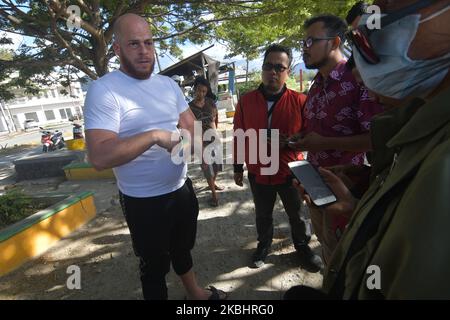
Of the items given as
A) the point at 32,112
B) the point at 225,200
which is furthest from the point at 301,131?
the point at 32,112

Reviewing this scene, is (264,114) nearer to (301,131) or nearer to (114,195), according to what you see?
(301,131)

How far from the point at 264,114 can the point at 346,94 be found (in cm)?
86

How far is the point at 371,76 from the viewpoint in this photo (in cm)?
105

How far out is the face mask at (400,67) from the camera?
82 centimetres

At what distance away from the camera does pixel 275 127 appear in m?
2.78

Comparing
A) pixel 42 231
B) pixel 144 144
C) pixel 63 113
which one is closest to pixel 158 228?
pixel 144 144

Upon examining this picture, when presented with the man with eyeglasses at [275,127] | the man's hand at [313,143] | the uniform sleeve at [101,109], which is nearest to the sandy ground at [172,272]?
the man with eyeglasses at [275,127]

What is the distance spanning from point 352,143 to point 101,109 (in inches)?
64.2

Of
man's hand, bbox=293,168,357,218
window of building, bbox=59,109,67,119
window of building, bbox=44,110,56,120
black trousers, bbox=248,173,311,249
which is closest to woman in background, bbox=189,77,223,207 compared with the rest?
black trousers, bbox=248,173,311,249

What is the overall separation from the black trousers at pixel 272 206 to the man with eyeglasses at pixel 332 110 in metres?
0.58

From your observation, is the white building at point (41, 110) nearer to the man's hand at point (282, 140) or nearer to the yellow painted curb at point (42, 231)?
the yellow painted curb at point (42, 231)

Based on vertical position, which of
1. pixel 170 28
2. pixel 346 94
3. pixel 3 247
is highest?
pixel 170 28

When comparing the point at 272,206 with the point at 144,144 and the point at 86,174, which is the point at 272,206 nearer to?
the point at 144,144

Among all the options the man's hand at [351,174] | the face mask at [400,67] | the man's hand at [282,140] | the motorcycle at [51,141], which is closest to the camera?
the face mask at [400,67]
